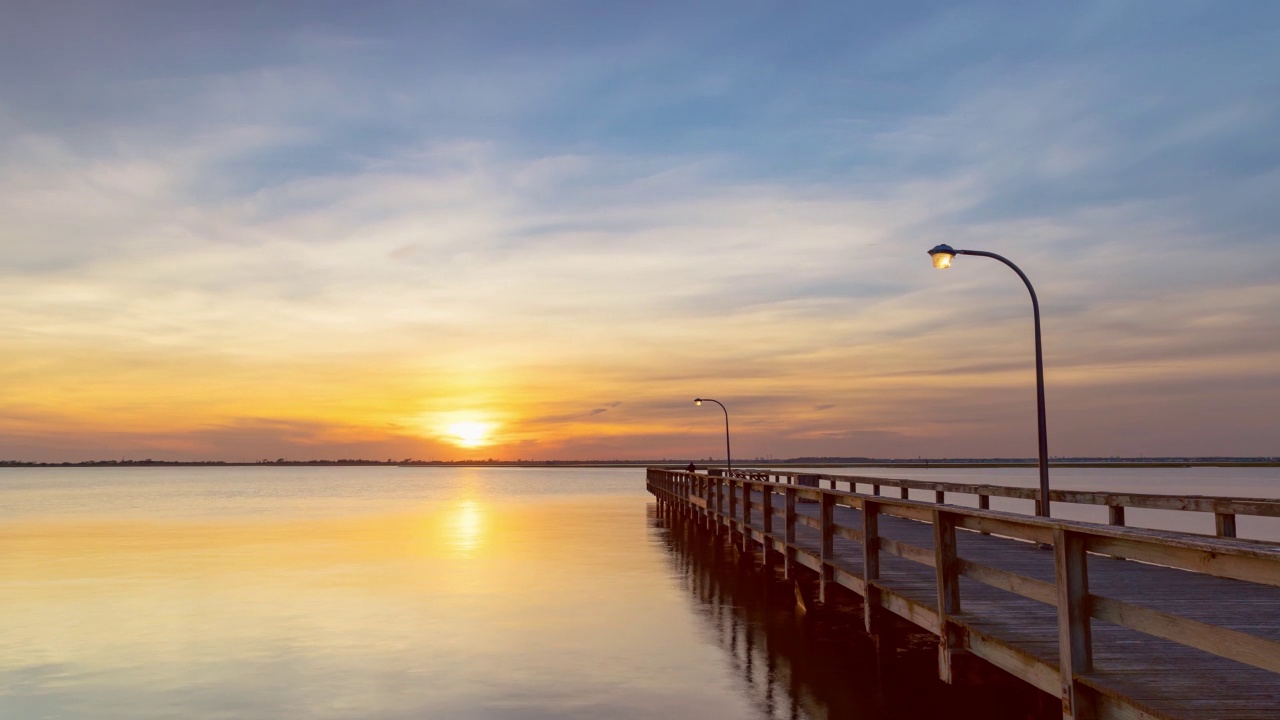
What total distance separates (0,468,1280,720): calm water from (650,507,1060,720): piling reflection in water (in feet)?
0.19

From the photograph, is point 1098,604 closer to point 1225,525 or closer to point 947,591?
point 947,591

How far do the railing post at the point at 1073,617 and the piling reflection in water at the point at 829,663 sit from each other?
3.64 m

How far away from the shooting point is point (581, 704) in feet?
38.3

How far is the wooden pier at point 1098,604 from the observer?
549 centimetres

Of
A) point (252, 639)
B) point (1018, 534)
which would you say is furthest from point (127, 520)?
point (1018, 534)

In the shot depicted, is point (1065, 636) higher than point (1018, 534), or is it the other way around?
point (1018, 534)

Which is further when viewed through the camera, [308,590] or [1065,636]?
[308,590]

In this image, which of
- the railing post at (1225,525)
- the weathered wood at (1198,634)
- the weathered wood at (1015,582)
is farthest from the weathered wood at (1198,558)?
the railing post at (1225,525)

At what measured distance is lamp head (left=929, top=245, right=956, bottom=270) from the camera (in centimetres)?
1697

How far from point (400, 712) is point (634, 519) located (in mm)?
35567

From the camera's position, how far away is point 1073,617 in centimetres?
636

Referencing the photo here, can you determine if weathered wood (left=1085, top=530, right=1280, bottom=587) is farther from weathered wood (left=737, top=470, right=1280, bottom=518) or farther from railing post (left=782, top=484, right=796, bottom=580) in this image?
railing post (left=782, top=484, right=796, bottom=580)

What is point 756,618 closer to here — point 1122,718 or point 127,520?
point 1122,718

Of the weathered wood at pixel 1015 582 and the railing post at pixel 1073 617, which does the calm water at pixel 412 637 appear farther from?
the railing post at pixel 1073 617
